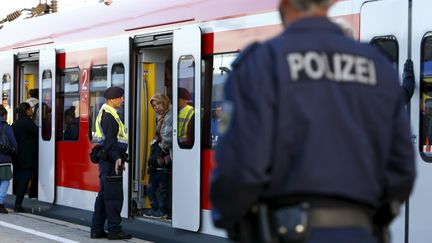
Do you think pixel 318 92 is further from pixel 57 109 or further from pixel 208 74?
pixel 57 109

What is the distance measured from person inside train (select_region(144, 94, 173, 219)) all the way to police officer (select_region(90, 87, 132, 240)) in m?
0.54

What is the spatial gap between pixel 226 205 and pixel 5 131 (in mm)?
8432

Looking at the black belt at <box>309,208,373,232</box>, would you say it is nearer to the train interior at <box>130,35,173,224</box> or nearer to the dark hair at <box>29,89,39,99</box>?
the train interior at <box>130,35,173,224</box>

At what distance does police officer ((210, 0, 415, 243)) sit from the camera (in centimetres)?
219

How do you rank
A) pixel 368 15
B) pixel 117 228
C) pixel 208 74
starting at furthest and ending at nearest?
pixel 117 228
pixel 208 74
pixel 368 15

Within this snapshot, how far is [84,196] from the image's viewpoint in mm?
9250

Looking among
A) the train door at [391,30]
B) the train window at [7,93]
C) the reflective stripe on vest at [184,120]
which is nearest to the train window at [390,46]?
the train door at [391,30]

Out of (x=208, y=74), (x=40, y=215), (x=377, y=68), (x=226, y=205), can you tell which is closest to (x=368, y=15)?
(x=208, y=74)

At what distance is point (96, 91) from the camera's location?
9.10m

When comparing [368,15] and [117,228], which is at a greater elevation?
[368,15]

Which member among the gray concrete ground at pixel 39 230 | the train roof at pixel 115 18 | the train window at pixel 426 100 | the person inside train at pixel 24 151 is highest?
the train roof at pixel 115 18

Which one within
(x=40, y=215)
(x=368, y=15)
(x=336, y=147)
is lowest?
(x=40, y=215)

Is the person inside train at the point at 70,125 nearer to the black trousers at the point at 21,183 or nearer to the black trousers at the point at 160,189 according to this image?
the black trousers at the point at 21,183

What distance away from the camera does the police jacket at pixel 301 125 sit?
2.18 meters
